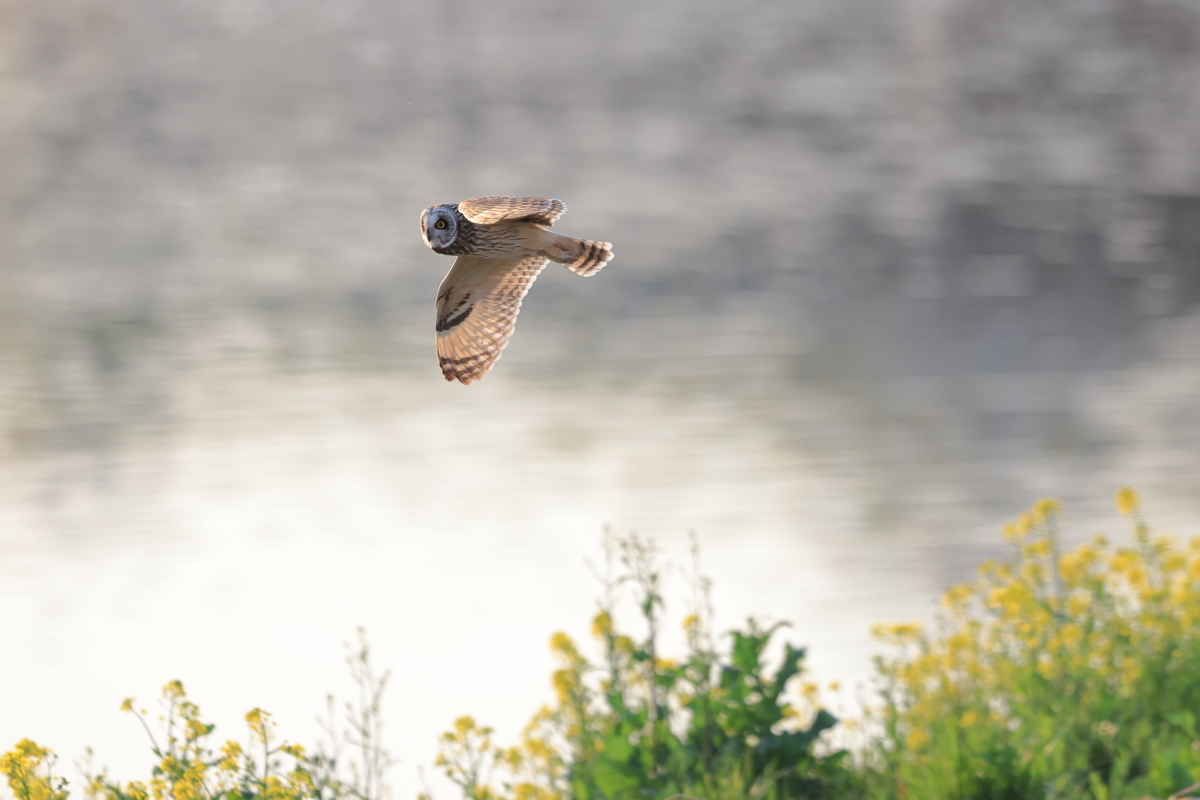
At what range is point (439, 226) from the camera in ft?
3.61

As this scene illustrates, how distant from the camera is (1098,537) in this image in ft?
6.89

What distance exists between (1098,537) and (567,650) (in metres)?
0.98

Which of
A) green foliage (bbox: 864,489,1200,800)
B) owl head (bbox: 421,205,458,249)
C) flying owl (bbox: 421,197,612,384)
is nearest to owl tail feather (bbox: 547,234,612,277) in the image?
flying owl (bbox: 421,197,612,384)

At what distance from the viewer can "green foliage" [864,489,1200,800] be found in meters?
1.69

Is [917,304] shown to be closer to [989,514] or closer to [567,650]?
[989,514]

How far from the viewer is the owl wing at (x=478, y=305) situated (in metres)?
1.31

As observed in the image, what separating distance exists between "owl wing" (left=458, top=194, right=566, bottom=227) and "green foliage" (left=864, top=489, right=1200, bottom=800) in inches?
39.6

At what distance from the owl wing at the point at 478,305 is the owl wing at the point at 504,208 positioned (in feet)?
0.51

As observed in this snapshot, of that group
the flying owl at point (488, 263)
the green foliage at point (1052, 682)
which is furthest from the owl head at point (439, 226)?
the green foliage at point (1052, 682)

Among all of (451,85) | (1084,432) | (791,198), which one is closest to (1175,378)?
(1084,432)

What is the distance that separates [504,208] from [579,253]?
134 mm

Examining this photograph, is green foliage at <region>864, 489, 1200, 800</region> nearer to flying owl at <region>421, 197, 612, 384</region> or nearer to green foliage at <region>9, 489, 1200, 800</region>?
green foliage at <region>9, 489, 1200, 800</region>

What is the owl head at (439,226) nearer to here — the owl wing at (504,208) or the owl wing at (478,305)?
the owl wing at (504,208)

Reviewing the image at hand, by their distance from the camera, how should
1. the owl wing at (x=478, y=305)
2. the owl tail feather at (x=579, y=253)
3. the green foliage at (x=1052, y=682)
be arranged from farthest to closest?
1. the green foliage at (x=1052, y=682)
2. the owl wing at (x=478, y=305)
3. the owl tail feather at (x=579, y=253)
